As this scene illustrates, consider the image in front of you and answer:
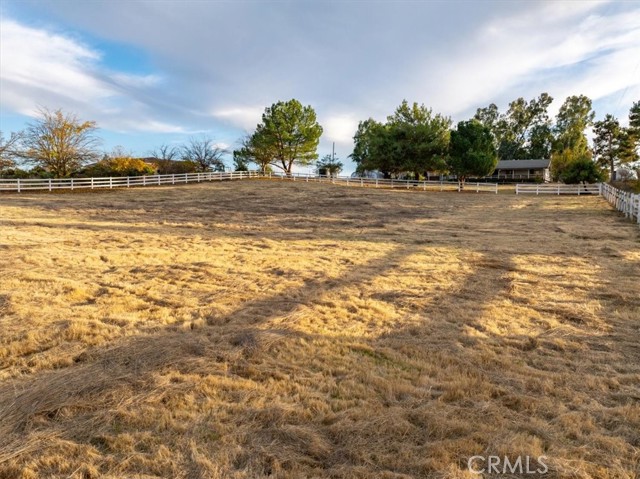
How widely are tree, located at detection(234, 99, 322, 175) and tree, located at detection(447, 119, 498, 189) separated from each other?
16.8 meters

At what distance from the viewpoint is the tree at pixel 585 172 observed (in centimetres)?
3225

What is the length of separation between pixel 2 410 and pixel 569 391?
4.53m

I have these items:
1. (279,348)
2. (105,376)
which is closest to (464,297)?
(279,348)

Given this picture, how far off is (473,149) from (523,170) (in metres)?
28.0

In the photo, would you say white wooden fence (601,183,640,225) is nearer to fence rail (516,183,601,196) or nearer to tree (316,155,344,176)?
fence rail (516,183,601,196)

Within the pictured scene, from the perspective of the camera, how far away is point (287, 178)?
135ft

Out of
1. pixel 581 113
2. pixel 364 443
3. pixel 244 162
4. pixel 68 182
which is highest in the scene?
pixel 581 113

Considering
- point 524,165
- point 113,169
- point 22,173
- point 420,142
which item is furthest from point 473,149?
point 22,173

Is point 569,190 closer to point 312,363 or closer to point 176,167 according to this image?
point 312,363

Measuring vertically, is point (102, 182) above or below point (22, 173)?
below

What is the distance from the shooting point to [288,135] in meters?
43.7

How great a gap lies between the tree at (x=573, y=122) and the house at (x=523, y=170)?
4.86 meters

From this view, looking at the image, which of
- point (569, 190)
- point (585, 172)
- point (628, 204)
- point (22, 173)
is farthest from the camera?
point (22, 173)

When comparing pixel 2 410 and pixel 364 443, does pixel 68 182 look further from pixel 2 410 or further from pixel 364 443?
pixel 364 443
